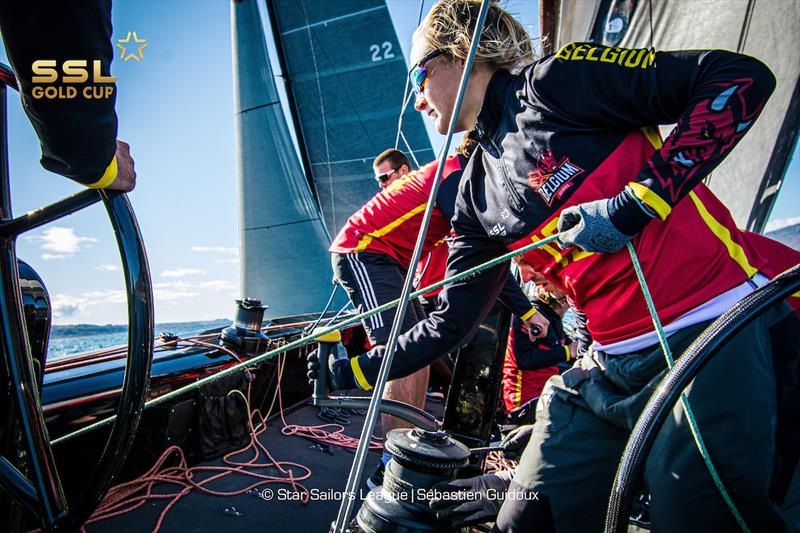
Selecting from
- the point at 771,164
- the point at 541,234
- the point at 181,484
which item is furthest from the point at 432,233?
the point at 771,164

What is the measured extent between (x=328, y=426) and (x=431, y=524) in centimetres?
218

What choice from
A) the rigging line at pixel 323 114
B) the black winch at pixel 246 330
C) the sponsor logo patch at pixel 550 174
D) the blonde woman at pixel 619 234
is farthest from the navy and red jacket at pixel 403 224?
the rigging line at pixel 323 114

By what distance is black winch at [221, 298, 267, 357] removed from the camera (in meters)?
2.67

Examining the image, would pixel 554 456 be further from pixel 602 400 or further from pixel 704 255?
pixel 704 255

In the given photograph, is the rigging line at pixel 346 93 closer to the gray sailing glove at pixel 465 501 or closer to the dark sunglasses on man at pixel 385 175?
the dark sunglasses on man at pixel 385 175

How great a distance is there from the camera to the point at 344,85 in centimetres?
1118

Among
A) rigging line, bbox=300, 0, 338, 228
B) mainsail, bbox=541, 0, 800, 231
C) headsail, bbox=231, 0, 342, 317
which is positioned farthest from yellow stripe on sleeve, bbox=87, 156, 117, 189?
rigging line, bbox=300, 0, 338, 228

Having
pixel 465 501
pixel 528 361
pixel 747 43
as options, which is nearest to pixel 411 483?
pixel 465 501

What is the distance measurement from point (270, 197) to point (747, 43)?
9560mm

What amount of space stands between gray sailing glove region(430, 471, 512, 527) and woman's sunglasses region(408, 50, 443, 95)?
1.01 m

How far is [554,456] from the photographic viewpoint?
1036mm

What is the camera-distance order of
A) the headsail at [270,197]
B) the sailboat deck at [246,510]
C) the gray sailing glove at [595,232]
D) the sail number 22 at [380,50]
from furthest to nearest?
the sail number 22 at [380,50], the headsail at [270,197], the sailboat deck at [246,510], the gray sailing glove at [595,232]

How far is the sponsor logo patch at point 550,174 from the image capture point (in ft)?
3.35

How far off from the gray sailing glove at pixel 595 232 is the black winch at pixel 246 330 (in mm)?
2147
